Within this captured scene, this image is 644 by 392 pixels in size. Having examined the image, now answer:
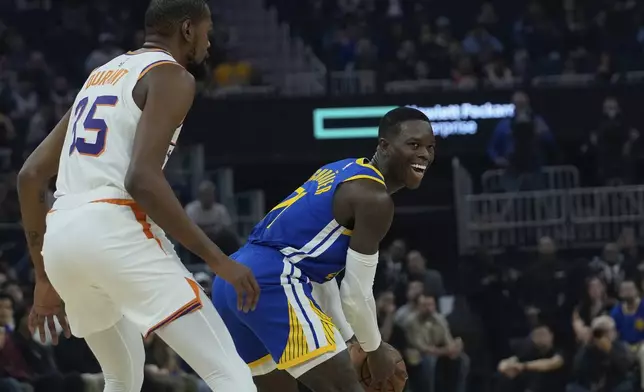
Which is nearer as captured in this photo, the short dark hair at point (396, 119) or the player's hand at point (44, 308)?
the player's hand at point (44, 308)

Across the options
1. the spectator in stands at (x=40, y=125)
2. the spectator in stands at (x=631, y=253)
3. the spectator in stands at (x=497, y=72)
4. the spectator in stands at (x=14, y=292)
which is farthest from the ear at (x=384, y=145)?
the spectator in stands at (x=497, y=72)

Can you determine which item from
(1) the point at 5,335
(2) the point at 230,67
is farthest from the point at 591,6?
(1) the point at 5,335

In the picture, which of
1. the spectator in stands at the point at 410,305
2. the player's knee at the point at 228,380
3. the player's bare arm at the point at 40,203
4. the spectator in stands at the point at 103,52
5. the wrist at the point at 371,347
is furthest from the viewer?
the spectator in stands at the point at 103,52

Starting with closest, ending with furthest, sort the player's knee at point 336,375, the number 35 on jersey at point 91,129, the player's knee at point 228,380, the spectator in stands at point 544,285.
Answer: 1. the player's knee at point 228,380
2. the number 35 on jersey at point 91,129
3. the player's knee at point 336,375
4. the spectator in stands at point 544,285

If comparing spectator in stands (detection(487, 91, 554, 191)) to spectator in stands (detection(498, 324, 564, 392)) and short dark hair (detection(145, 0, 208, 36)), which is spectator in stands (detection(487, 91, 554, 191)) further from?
short dark hair (detection(145, 0, 208, 36))

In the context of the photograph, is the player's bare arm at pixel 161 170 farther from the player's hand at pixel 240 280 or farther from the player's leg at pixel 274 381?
the player's leg at pixel 274 381

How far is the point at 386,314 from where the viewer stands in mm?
11547

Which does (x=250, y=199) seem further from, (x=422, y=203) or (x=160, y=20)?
(x=160, y=20)

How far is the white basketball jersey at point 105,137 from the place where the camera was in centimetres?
459

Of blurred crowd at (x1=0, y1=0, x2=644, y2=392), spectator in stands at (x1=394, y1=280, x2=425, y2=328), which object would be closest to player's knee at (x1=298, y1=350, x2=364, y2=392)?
blurred crowd at (x1=0, y1=0, x2=644, y2=392)

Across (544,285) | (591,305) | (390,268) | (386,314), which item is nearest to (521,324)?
(544,285)

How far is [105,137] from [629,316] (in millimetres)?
8115

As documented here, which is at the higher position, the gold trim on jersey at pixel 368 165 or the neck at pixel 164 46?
the neck at pixel 164 46

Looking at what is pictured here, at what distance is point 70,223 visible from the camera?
456cm
